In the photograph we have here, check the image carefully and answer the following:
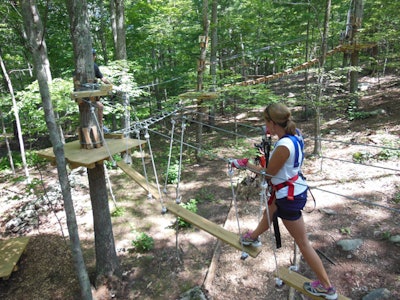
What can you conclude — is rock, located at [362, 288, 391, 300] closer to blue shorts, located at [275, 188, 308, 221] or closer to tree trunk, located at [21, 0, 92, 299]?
blue shorts, located at [275, 188, 308, 221]

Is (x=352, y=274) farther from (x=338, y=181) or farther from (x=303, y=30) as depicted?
(x=303, y=30)

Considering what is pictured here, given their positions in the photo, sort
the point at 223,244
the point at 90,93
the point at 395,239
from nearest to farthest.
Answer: the point at 90,93
the point at 395,239
the point at 223,244

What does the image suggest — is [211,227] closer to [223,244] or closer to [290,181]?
[290,181]

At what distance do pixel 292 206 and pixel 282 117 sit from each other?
0.58 m

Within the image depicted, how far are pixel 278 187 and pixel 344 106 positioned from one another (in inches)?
390

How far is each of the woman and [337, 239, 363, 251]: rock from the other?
7.79 ft

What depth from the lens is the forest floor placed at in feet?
11.5

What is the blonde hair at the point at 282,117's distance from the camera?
65.0 inches

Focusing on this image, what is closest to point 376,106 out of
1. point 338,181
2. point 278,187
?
point 338,181

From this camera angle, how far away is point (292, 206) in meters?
1.66

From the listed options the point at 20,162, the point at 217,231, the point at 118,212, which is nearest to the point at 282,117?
the point at 217,231

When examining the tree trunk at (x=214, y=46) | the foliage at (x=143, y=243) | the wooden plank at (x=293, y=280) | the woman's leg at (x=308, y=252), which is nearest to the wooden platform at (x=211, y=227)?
the wooden plank at (x=293, y=280)

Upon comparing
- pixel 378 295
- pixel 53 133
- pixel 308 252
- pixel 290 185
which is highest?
pixel 53 133

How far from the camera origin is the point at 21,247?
441cm
